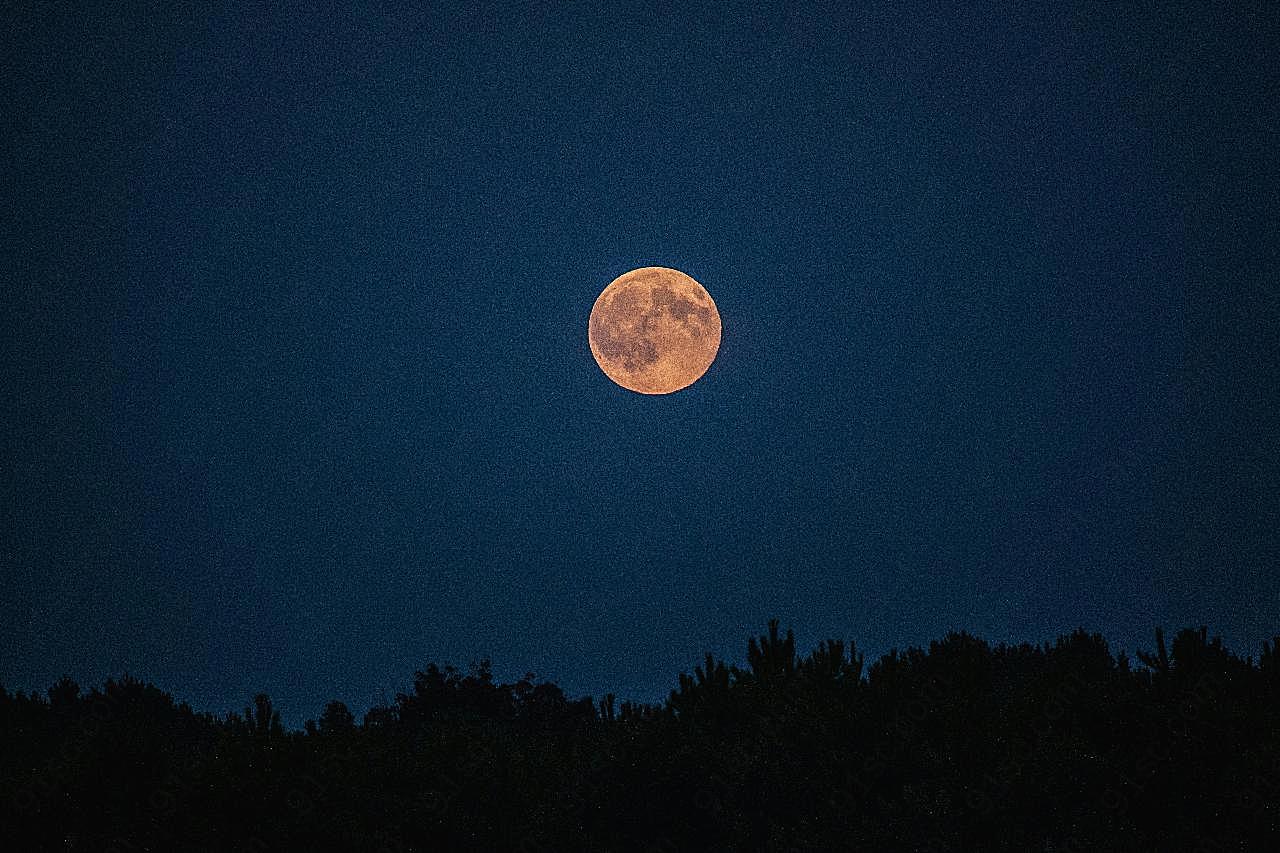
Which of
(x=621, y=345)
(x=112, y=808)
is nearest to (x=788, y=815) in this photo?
(x=112, y=808)

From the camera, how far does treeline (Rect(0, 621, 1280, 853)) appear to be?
14.4 metres

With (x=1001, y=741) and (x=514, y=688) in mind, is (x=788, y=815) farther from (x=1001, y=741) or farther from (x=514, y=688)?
(x=514, y=688)

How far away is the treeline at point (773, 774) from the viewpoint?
47.1 ft

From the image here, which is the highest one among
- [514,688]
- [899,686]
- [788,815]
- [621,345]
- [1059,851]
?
[621,345]

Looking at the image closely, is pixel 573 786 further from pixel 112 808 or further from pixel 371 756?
pixel 112 808

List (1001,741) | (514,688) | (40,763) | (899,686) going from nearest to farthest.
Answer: (1001,741)
(40,763)
(899,686)
(514,688)

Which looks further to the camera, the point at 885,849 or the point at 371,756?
the point at 371,756

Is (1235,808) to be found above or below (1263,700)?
below

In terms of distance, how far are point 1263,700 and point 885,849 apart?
23.6 ft

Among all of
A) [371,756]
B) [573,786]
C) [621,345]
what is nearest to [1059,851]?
[573,786]

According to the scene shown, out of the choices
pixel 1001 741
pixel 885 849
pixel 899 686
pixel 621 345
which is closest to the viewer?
pixel 885 849

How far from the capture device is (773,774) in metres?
16.7

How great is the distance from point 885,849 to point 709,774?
367cm

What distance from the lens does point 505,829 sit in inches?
646
